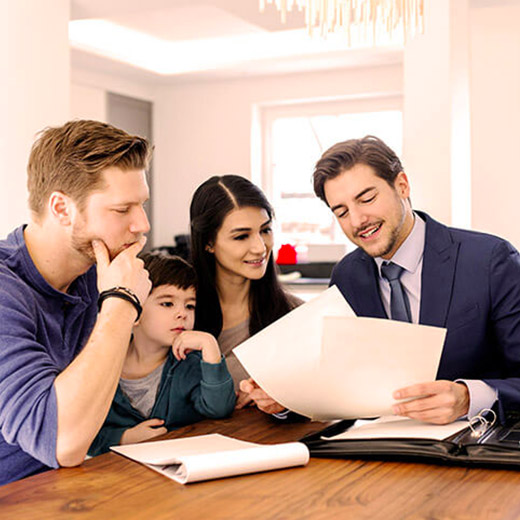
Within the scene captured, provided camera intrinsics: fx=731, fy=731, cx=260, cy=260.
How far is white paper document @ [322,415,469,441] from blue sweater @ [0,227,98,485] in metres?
0.54

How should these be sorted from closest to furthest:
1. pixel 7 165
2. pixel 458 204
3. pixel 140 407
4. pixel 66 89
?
pixel 140 407
pixel 458 204
pixel 7 165
pixel 66 89

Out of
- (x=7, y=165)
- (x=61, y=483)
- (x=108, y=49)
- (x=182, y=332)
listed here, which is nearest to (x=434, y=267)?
(x=182, y=332)

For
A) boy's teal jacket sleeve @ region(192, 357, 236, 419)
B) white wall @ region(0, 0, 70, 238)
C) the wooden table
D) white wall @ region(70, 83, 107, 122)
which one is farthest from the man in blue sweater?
white wall @ region(70, 83, 107, 122)

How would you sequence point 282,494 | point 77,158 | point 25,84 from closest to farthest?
point 282,494
point 77,158
point 25,84

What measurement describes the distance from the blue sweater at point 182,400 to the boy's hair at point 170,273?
7.8 inches

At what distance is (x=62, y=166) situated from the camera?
5.00 ft

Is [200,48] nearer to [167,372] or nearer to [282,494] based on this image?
[167,372]

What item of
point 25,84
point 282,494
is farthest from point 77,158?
point 25,84

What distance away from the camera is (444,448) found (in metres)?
1.28

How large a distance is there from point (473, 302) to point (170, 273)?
2.69ft

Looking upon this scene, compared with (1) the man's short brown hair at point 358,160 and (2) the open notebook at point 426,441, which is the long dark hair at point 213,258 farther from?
(2) the open notebook at point 426,441

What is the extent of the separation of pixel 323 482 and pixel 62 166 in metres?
0.83

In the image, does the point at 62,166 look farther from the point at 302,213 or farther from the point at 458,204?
the point at 302,213

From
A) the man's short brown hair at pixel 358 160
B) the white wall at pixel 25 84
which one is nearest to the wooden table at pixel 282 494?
the man's short brown hair at pixel 358 160
